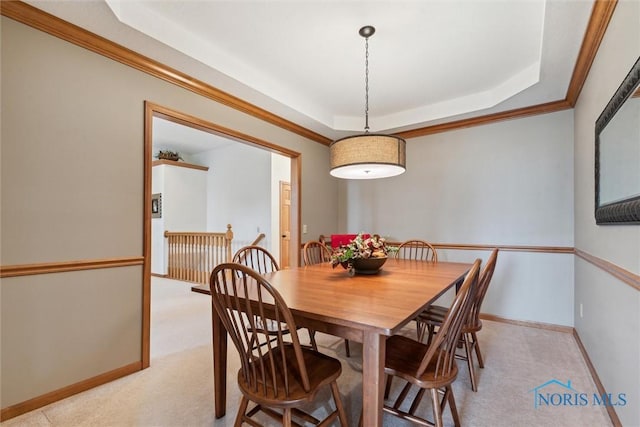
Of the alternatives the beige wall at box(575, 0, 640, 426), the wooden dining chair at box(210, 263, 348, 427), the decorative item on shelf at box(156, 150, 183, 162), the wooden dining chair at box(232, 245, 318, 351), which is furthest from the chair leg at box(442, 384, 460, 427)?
the decorative item on shelf at box(156, 150, 183, 162)

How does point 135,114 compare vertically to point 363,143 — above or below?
above

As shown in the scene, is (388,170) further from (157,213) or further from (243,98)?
(157,213)

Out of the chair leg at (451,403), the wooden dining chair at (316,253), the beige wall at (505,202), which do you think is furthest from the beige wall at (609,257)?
the wooden dining chair at (316,253)

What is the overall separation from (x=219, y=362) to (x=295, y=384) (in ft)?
2.00

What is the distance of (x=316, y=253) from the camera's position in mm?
3201

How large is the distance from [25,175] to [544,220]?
4486 millimetres

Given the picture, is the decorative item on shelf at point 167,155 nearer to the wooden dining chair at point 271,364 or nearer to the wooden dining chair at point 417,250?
the wooden dining chair at point 417,250

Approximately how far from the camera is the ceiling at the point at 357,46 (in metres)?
1.94

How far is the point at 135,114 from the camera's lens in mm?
2246

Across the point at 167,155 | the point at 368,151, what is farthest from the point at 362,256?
the point at 167,155

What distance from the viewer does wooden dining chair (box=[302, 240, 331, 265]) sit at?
9.78ft

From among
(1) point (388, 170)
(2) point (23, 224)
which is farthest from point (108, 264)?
(1) point (388, 170)

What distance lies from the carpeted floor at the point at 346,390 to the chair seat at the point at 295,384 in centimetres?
51

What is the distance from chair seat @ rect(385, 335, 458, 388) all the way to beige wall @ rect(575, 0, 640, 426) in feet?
2.84
